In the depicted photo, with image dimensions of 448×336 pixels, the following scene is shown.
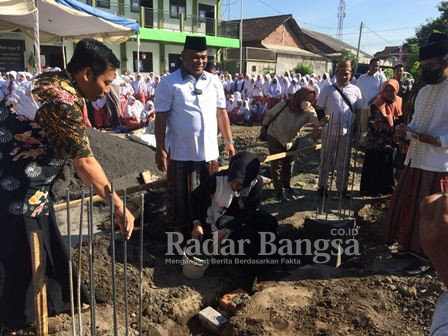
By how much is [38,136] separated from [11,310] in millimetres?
1049

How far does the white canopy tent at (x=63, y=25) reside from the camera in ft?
28.7

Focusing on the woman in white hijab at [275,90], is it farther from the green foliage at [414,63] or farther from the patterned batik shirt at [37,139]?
the patterned batik shirt at [37,139]

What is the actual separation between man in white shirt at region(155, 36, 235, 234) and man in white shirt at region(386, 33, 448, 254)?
1.76m

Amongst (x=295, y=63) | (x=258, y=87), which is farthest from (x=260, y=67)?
(x=258, y=87)

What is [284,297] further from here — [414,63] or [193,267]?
[414,63]

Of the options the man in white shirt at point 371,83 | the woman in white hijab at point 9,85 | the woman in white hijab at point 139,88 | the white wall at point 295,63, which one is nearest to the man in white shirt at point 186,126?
the man in white shirt at point 371,83

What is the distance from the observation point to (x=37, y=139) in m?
2.22

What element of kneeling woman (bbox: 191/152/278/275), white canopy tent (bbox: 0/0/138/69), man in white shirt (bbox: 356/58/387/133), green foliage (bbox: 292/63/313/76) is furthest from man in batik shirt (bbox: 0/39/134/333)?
green foliage (bbox: 292/63/313/76)

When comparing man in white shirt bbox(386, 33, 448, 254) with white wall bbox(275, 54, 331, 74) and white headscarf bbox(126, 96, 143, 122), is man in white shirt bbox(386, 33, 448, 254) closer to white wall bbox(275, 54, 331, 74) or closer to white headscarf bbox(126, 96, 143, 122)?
white headscarf bbox(126, 96, 143, 122)

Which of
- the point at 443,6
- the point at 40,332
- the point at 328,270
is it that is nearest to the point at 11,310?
the point at 40,332

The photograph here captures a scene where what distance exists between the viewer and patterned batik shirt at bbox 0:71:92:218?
205cm

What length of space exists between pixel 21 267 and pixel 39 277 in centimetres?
32

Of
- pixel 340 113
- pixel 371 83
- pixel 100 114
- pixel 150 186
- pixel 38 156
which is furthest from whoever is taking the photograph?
pixel 100 114

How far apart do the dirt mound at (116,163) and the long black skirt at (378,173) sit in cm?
303
